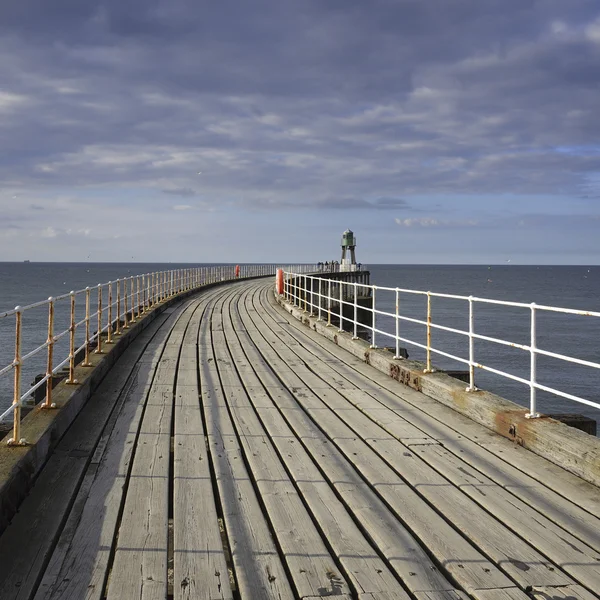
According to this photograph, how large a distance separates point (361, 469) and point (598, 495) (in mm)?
1578

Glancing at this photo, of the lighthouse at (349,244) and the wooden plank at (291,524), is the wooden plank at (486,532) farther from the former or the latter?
the lighthouse at (349,244)

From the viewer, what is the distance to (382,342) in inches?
1645

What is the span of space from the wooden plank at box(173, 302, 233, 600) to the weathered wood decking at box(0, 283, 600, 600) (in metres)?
0.01

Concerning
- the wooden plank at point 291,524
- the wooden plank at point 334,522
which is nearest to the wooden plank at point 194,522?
the wooden plank at point 291,524

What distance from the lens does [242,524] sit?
369 cm

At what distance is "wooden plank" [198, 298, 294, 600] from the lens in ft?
9.90

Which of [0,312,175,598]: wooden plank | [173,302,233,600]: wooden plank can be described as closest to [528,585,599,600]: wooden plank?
[173,302,233,600]: wooden plank

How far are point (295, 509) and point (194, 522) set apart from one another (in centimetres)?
62

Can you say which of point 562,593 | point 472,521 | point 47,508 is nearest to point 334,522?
point 472,521

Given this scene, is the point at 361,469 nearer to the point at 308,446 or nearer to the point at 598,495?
the point at 308,446

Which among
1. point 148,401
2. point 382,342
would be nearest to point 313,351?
point 148,401

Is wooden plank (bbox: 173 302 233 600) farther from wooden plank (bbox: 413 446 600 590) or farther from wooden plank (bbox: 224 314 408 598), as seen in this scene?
wooden plank (bbox: 413 446 600 590)

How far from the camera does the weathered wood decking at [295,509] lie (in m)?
3.05

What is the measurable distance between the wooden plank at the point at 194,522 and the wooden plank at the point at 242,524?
2.8 inches
